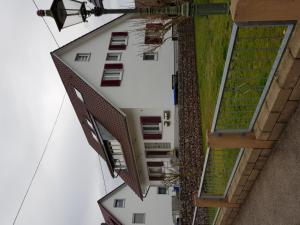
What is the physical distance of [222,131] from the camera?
19.3 ft

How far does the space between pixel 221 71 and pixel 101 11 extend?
24.0 ft

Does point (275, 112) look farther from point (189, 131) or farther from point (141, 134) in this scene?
point (141, 134)

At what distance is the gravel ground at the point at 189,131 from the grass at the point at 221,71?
429 mm

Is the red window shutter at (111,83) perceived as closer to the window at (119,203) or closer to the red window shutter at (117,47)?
the red window shutter at (117,47)

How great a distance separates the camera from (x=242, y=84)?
4949 millimetres

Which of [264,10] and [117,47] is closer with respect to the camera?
[264,10]

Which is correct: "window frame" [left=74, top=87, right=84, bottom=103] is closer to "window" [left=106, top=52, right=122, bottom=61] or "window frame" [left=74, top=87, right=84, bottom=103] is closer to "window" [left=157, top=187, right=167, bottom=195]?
"window" [left=106, top=52, right=122, bottom=61]

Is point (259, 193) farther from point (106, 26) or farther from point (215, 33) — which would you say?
point (106, 26)

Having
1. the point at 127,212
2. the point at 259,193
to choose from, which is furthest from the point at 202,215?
the point at 127,212

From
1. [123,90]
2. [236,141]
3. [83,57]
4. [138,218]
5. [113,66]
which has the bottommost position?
[236,141]

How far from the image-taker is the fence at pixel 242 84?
14.6 feet

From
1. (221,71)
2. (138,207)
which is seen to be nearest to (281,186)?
(221,71)

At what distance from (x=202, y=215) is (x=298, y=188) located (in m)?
8.08

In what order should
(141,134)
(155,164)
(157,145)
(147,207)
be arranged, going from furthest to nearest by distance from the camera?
(147,207)
(155,164)
(157,145)
(141,134)
